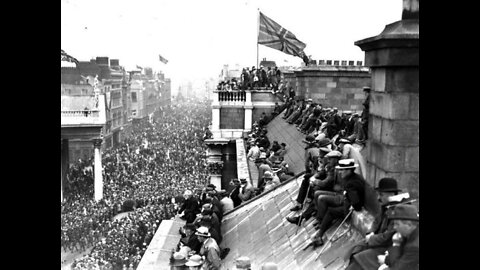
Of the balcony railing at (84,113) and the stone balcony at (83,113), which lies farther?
the balcony railing at (84,113)

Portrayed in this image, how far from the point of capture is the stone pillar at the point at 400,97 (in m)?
7.30

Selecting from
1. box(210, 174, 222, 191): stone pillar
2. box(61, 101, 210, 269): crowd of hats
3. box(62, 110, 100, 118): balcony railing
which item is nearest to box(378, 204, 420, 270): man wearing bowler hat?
box(61, 101, 210, 269): crowd of hats

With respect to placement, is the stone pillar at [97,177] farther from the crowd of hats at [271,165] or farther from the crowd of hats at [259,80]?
the crowd of hats at [271,165]

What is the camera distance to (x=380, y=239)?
18.6 feet

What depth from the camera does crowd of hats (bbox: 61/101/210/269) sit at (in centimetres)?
1923

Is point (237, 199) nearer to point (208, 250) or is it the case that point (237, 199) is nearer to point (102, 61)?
point (208, 250)

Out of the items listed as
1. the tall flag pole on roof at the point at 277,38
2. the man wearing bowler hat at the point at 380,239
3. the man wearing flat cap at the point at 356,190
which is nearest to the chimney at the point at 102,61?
the tall flag pole on roof at the point at 277,38

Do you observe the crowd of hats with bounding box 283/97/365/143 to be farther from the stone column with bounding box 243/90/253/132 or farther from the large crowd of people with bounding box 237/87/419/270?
the stone column with bounding box 243/90/253/132

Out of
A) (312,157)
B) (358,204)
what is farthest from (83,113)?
(358,204)

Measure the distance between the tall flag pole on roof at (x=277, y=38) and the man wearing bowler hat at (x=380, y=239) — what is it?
21369mm

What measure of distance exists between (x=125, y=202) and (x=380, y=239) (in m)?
24.0
